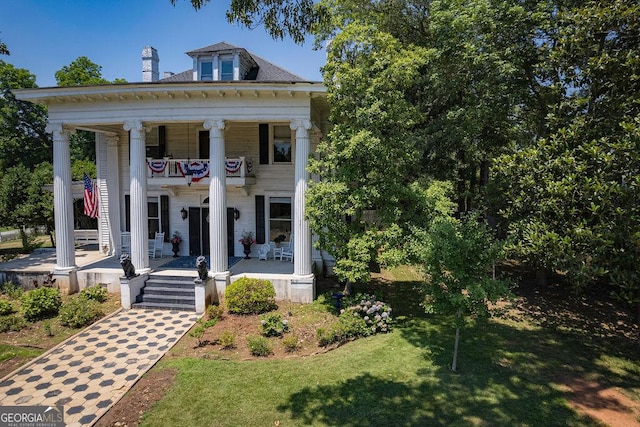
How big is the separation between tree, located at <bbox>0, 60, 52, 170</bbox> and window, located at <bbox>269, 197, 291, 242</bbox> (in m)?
31.5

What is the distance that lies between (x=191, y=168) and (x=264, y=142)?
336 centimetres

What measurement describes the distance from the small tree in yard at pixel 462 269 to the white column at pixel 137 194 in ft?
33.6

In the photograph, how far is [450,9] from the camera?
46.0 ft

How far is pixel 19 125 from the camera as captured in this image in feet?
118

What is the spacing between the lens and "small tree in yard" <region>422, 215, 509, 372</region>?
6.93 meters

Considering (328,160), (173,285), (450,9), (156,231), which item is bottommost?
(173,285)

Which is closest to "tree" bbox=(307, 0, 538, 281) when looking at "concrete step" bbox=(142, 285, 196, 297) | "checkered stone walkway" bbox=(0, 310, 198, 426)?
"concrete step" bbox=(142, 285, 196, 297)

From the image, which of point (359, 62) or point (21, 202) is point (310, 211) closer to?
point (359, 62)

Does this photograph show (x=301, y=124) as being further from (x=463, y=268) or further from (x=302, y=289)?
(x=463, y=268)

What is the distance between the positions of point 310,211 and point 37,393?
7730mm

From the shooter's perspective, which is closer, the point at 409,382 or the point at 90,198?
the point at 409,382

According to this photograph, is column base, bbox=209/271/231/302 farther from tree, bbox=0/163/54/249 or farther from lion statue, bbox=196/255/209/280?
tree, bbox=0/163/54/249

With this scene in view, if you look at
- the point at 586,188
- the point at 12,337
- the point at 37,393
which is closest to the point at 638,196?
the point at 586,188

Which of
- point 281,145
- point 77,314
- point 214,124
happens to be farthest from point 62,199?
point 281,145
